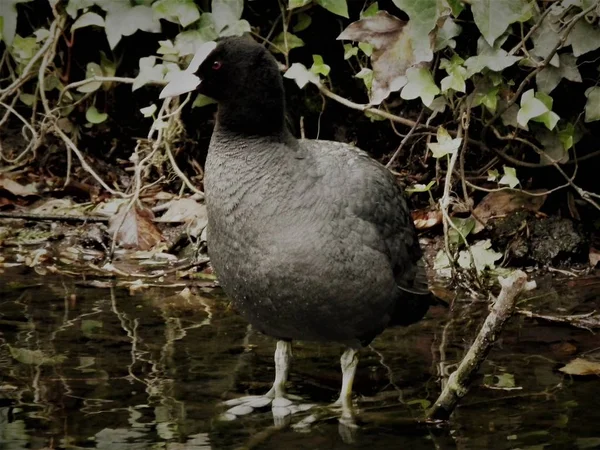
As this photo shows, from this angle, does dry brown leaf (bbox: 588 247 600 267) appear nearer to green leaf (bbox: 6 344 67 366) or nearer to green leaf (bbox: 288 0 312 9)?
green leaf (bbox: 288 0 312 9)

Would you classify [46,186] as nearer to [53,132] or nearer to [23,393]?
[53,132]

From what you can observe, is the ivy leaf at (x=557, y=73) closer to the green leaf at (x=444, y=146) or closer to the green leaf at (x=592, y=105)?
the green leaf at (x=592, y=105)

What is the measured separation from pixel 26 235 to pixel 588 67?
3563 millimetres

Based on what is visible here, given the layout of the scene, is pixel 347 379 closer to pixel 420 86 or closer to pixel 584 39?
pixel 420 86

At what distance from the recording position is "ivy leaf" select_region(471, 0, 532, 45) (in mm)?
5371

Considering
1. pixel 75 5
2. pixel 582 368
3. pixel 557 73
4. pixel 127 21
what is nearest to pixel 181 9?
pixel 127 21

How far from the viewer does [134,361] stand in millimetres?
4324

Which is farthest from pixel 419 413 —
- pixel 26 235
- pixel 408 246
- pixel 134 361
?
pixel 26 235

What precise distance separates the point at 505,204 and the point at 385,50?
1.27 metres

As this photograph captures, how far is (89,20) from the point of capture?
6551mm

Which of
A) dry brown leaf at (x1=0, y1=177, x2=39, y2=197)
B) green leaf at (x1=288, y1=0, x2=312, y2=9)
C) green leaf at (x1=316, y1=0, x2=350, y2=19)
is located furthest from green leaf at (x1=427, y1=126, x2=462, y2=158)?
dry brown leaf at (x1=0, y1=177, x2=39, y2=197)

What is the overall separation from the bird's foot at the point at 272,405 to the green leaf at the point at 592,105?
101 inches

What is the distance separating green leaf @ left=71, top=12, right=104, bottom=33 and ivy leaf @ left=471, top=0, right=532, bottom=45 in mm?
2434

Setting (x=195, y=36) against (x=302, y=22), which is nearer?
(x=195, y=36)
